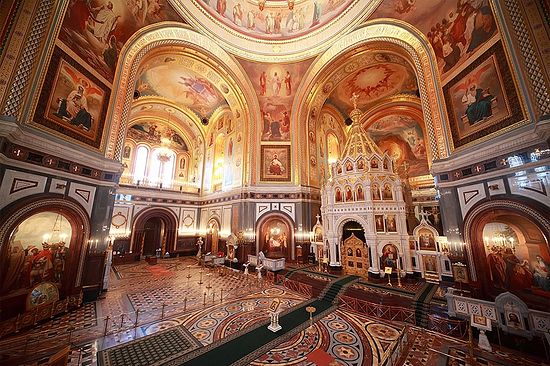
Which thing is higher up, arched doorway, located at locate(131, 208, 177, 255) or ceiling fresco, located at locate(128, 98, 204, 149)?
ceiling fresco, located at locate(128, 98, 204, 149)

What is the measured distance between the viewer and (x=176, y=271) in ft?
43.8

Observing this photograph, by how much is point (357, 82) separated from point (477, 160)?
11717 millimetres

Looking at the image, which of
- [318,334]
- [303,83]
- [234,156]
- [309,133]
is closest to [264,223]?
[234,156]

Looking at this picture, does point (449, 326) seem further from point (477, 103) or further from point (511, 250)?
point (477, 103)

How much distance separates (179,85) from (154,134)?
6601mm

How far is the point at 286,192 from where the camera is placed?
1518 centimetres

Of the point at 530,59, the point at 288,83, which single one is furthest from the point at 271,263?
the point at 288,83

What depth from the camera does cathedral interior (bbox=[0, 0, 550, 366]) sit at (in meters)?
5.57

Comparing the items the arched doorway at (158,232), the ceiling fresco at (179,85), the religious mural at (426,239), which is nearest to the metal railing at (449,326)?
the religious mural at (426,239)

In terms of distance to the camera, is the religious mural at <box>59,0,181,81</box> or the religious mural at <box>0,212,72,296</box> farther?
the religious mural at <box>59,0,181,81</box>

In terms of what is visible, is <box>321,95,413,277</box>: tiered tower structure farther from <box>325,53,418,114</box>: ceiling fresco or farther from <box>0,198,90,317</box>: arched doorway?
<box>0,198,90,317</box>: arched doorway

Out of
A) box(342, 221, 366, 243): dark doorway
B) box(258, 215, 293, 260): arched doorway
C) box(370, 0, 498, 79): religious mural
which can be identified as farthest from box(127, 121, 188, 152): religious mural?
box(370, 0, 498, 79): religious mural

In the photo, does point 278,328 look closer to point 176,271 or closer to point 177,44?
point 176,271

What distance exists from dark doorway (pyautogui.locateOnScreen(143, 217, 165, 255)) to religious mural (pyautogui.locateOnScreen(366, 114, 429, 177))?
2308cm
